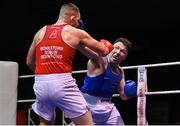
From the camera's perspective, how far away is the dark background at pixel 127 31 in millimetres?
7082

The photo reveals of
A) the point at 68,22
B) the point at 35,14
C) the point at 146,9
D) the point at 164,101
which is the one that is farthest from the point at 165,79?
the point at 68,22

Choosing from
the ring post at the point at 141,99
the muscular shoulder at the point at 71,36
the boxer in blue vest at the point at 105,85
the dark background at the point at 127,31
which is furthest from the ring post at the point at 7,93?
the dark background at the point at 127,31

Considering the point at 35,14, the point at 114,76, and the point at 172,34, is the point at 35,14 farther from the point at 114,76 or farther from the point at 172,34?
the point at 114,76

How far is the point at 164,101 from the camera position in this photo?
792 centimetres

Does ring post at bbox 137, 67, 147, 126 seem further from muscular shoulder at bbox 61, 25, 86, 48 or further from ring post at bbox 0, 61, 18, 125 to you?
ring post at bbox 0, 61, 18, 125

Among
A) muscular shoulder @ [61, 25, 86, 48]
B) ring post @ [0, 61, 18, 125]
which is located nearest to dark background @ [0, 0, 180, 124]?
muscular shoulder @ [61, 25, 86, 48]

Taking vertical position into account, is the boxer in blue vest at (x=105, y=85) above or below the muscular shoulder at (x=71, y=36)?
below

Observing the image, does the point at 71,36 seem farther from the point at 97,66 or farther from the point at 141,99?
the point at 141,99

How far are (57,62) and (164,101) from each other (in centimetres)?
557

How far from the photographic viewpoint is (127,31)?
25.7 ft

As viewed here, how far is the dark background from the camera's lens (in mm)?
7082

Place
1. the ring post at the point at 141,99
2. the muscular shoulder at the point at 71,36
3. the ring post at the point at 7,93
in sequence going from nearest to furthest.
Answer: the ring post at the point at 7,93, the muscular shoulder at the point at 71,36, the ring post at the point at 141,99

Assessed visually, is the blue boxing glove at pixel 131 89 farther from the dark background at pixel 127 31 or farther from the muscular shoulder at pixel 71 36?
the dark background at pixel 127 31

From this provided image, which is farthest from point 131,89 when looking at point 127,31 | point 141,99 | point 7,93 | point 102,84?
point 127,31
